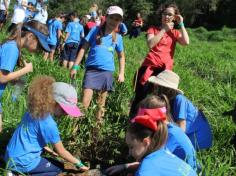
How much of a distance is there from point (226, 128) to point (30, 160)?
2036 mm

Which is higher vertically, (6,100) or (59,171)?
(6,100)

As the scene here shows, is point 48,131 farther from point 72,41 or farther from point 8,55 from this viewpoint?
point 72,41

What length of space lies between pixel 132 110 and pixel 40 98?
1.72 meters

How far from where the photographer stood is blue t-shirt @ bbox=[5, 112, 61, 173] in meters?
3.51

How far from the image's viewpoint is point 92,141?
4.30 m

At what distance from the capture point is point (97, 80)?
5.02 meters

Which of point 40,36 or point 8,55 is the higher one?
point 40,36

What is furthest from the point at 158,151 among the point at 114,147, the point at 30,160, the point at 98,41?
the point at 98,41

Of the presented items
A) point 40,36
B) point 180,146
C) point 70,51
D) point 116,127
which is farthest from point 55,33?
point 180,146

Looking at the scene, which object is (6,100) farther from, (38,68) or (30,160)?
(38,68)

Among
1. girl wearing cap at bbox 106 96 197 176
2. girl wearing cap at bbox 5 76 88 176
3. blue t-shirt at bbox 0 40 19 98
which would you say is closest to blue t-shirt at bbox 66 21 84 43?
blue t-shirt at bbox 0 40 19 98

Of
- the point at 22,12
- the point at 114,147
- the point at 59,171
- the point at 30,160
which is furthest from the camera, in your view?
the point at 22,12

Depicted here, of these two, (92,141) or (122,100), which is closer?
(92,141)

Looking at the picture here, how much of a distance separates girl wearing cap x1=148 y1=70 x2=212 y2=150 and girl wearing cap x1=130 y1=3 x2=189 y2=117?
2.82 feet
